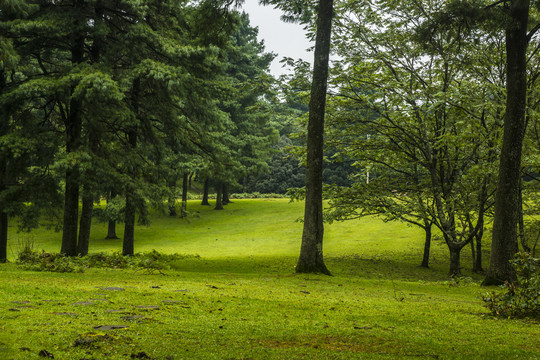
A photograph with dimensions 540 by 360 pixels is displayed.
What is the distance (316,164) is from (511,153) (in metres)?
4.78

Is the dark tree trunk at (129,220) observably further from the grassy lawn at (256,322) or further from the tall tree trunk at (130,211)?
the grassy lawn at (256,322)

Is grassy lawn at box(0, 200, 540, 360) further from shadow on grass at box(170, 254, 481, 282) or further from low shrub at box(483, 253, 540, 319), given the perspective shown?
shadow on grass at box(170, 254, 481, 282)

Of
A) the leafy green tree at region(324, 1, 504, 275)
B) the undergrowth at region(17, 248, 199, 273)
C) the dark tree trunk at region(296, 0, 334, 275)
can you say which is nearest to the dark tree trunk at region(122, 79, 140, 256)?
the undergrowth at region(17, 248, 199, 273)

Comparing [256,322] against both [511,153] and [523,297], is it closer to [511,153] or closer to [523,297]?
[523,297]

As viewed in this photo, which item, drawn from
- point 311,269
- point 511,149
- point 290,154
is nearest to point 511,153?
point 511,149

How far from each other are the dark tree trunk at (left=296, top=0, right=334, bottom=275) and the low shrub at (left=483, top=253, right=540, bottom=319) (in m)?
5.30

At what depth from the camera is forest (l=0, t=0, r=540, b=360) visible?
4.67 meters

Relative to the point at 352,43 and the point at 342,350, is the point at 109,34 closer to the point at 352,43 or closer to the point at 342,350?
the point at 352,43

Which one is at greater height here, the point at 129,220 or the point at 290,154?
the point at 290,154

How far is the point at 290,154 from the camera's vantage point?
17.5 meters

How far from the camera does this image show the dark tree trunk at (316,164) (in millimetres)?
11234

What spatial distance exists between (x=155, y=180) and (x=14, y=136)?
437 cm

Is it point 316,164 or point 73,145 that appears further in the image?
point 73,145

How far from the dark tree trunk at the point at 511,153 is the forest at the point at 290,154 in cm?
3
